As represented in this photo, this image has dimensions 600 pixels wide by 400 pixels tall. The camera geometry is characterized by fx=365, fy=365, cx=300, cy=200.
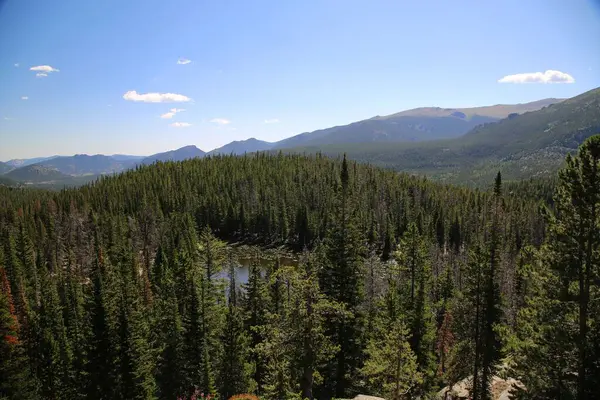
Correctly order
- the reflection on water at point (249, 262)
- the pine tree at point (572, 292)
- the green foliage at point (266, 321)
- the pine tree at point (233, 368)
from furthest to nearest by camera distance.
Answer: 1. the reflection on water at point (249, 262)
2. the pine tree at point (233, 368)
3. the green foliage at point (266, 321)
4. the pine tree at point (572, 292)

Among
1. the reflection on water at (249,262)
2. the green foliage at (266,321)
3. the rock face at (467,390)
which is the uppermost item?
the green foliage at (266,321)

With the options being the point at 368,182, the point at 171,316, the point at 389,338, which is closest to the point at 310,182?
the point at 368,182

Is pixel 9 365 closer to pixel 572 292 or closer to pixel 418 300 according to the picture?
pixel 418 300

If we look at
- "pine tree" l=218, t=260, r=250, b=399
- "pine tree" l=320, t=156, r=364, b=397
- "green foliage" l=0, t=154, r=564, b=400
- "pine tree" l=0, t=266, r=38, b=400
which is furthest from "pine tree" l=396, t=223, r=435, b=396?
"pine tree" l=0, t=266, r=38, b=400

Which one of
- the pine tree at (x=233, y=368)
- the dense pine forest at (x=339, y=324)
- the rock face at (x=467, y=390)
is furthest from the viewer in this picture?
the pine tree at (x=233, y=368)

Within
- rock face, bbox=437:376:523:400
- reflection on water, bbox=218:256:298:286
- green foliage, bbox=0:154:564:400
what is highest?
green foliage, bbox=0:154:564:400

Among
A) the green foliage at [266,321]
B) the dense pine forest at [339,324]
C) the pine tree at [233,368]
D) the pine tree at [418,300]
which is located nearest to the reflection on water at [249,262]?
the green foliage at [266,321]

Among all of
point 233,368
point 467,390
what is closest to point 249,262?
point 233,368

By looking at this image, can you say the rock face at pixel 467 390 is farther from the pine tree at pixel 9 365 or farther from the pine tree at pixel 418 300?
the pine tree at pixel 9 365

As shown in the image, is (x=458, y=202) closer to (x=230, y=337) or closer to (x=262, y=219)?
(x=262, y=219)

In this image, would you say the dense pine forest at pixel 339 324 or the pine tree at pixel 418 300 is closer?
the dense pine forest at pixel 339 324

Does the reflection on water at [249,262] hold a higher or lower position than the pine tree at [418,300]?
lower

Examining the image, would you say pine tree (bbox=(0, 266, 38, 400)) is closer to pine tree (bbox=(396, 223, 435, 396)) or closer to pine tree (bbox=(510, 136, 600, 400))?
pine tree (bbox=(396, 223, 435, 396))

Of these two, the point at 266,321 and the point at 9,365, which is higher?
the point at 9,365
